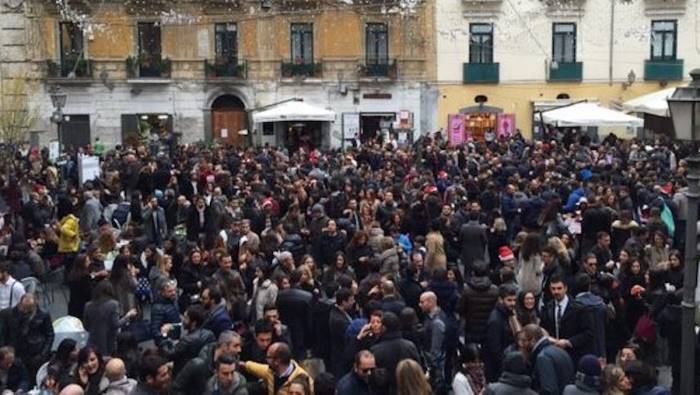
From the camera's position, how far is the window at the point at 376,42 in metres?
35.5

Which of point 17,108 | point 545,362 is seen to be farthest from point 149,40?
point 545,362

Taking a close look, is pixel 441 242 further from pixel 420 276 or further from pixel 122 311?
pixel 122 311

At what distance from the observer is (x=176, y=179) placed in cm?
2039

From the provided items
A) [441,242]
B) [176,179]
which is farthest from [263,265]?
[176,179]

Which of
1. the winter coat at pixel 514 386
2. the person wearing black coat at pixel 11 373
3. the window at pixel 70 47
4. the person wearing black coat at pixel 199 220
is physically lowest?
the person wearing black coat at pixel 11 373

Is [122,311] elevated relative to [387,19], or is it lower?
lower

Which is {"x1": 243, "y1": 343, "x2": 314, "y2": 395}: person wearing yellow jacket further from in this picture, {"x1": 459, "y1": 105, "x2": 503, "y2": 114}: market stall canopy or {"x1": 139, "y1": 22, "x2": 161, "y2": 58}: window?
{"x1": 459, "y1": 105, "x2": 503, "y2": 114}: market stall canopy

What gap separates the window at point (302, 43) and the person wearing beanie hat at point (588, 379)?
28.5m

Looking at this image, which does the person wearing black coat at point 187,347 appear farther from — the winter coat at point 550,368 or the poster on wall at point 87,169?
the poster on wall at point 87,169

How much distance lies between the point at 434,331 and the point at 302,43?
88.2 feet

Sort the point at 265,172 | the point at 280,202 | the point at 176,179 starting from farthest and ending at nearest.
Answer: the point at 265,172
the point at 176,179
the point at 280,202

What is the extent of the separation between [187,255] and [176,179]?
7.78m

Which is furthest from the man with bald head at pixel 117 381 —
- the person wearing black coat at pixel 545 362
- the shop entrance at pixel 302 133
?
the shop entrance at pixel 302 133

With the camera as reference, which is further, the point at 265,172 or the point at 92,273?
the point at 265,172
